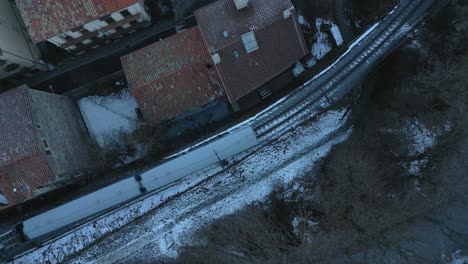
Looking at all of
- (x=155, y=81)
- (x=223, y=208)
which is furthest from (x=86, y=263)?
(x=155, y=81)

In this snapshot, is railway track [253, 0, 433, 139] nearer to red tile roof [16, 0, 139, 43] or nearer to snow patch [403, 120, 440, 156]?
snow patch [403, 120, 440, 156]

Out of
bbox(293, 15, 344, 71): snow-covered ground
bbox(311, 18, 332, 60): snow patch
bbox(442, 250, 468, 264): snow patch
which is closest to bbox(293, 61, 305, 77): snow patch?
bbox(293, 15, 344, 71): snow-covered ground

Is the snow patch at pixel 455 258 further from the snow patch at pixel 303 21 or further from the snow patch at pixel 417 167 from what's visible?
the snow patch at pixel 303 21

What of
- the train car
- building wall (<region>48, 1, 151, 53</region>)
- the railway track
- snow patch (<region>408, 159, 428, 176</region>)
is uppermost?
building wall (<region>48, 1, 151, 53</region>)

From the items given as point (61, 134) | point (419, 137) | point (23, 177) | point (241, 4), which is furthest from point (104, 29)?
point (419, 137)

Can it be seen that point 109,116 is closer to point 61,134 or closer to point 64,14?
point 61,134

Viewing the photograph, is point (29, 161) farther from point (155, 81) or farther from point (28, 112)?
point (155, 81)
